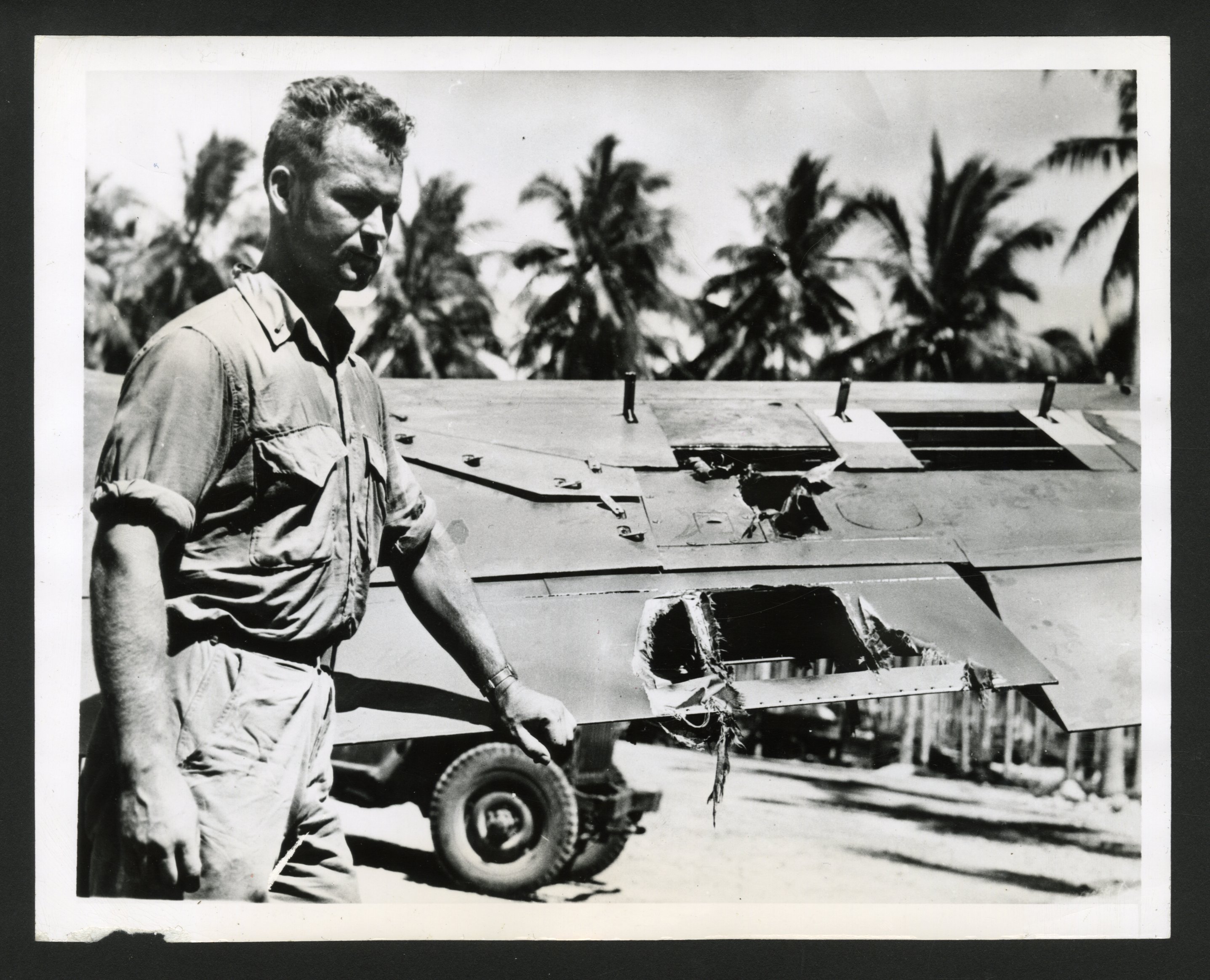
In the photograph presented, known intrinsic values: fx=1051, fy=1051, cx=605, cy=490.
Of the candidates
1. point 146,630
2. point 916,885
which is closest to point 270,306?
point 146,630

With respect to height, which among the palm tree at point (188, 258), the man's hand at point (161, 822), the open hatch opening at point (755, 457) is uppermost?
the palm tree at point (188, 258)

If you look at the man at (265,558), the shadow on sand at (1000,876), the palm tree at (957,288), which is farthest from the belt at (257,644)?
the palm tree at (957,288)

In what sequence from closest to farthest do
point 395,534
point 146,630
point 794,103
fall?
point 146,630, point 395,534, point 794,103

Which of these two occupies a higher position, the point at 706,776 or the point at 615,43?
the point at 615,43

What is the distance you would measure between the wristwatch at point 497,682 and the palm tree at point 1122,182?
2.65 m

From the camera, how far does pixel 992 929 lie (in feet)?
12.9

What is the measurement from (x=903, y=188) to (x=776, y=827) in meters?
2.50

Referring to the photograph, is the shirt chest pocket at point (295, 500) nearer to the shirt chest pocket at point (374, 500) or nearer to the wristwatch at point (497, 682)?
the shirt chest pocket at point (374, 500)

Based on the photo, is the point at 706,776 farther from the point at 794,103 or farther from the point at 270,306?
the point at 794,103

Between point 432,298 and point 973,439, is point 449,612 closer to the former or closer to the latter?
point 432,298

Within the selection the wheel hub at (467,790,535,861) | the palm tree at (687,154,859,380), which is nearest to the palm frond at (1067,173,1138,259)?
the palm tree at (687,154,859,380)

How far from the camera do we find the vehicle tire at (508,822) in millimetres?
3791

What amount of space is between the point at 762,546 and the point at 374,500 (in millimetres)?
1475

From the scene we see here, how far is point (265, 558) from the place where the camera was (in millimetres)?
3490
